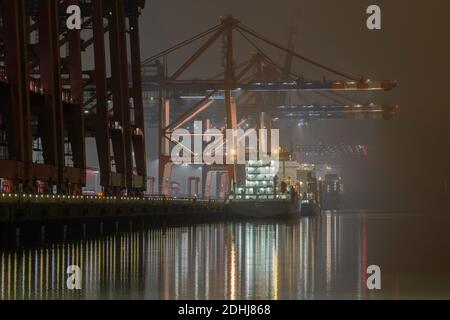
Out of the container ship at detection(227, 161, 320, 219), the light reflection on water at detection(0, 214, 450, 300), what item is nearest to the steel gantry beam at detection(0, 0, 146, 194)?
the light reflection on water at detection(0, 214, 450, 300)

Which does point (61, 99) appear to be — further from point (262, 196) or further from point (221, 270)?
point (262, 196)

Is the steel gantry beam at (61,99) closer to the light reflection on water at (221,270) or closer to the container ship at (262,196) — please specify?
the light reflection on water at (221,270)

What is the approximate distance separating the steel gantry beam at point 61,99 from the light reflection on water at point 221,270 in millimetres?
6796

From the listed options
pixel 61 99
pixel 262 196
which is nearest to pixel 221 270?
pixel 61 99

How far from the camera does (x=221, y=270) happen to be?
33.0 m

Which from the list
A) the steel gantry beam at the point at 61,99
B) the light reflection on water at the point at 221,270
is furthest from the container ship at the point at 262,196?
the light reflection on water at the point at 221,270

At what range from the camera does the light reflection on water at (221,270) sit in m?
25.9

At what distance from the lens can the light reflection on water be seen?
85.0 feet

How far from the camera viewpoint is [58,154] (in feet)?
194

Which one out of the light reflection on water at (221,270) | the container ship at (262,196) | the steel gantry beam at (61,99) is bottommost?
the container ship at (262,196)

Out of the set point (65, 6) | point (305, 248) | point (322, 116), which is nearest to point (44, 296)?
point (305, 248)

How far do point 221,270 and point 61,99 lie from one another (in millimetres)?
29449

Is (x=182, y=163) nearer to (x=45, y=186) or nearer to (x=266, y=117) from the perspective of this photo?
(x=266, y=117)

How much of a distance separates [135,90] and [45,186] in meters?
24.6
